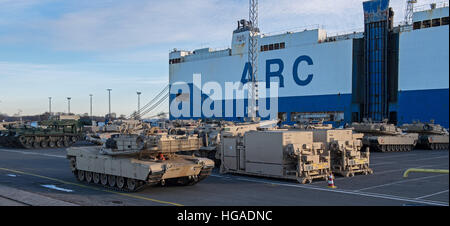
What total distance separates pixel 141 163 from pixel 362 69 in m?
43.0

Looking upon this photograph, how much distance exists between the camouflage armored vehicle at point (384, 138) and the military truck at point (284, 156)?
1660 centimetres

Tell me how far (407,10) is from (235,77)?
24.7m

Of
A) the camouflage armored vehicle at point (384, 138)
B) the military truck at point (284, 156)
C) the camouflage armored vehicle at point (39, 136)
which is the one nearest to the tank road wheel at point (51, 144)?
the camouflage armored vehicle at point (39, 136)

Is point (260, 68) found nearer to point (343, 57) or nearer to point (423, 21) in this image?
point (343, 57)

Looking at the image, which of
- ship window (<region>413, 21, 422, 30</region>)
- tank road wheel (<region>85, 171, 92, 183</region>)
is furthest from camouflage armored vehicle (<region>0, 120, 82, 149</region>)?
ship window (<region>413, 21, 422, 30</region>)

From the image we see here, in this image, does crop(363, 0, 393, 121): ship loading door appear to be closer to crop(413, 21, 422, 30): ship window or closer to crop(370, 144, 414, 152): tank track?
crop(413, 21, 422, 30): ship window

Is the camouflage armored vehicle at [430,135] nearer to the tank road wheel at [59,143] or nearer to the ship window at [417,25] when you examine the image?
the ship window at [417,25]

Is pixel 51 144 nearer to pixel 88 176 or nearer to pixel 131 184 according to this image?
Result: pixel 88 176

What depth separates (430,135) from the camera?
122 feet

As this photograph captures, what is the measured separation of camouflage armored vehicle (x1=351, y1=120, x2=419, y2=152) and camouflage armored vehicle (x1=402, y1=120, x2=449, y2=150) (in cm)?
187

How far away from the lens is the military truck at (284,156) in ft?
54.0

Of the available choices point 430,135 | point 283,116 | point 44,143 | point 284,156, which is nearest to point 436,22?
point 430,135

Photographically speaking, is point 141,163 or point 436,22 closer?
point 141,163

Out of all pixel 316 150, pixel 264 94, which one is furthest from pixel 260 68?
pixel 316 150
